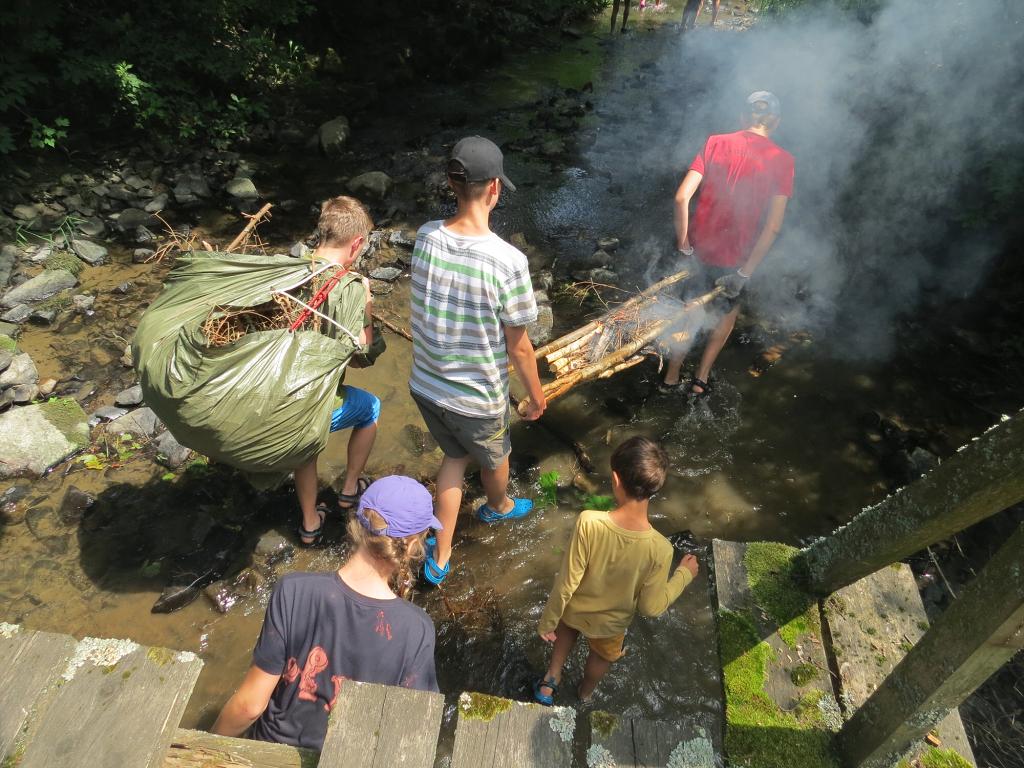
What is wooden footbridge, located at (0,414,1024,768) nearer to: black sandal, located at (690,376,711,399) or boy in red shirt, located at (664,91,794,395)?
boy in red shirt, located at (664,91,794,395)

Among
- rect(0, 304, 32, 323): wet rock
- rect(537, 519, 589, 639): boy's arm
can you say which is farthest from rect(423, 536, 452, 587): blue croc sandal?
rect(0, 304, 32, 323): wet rock

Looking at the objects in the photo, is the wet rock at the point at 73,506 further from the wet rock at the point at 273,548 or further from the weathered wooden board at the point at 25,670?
the weathered wooden board at the point at 25,670

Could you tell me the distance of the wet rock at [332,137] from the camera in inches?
310

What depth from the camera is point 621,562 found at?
7.69ft

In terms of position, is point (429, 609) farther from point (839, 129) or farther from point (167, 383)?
point (839, 129)

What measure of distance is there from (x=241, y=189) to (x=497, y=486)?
5412 millimetres

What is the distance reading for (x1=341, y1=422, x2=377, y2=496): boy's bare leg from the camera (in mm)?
3547

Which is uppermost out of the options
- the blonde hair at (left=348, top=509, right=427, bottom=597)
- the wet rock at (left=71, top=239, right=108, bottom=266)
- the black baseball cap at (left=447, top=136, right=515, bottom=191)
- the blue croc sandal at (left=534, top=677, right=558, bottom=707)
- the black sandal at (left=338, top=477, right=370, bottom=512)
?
the black baseball cap at (left=447, top=136, right=515, bottom=191)

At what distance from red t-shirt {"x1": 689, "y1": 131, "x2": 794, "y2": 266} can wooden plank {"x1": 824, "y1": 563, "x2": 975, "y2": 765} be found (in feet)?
8.06

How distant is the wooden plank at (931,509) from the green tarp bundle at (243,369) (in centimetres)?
239

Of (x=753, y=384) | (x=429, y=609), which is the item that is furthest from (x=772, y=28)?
(x=429, y=609)

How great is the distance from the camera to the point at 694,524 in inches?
156

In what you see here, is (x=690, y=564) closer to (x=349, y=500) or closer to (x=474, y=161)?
(x=474, y=161)

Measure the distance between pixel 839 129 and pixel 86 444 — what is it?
7.79 metres
